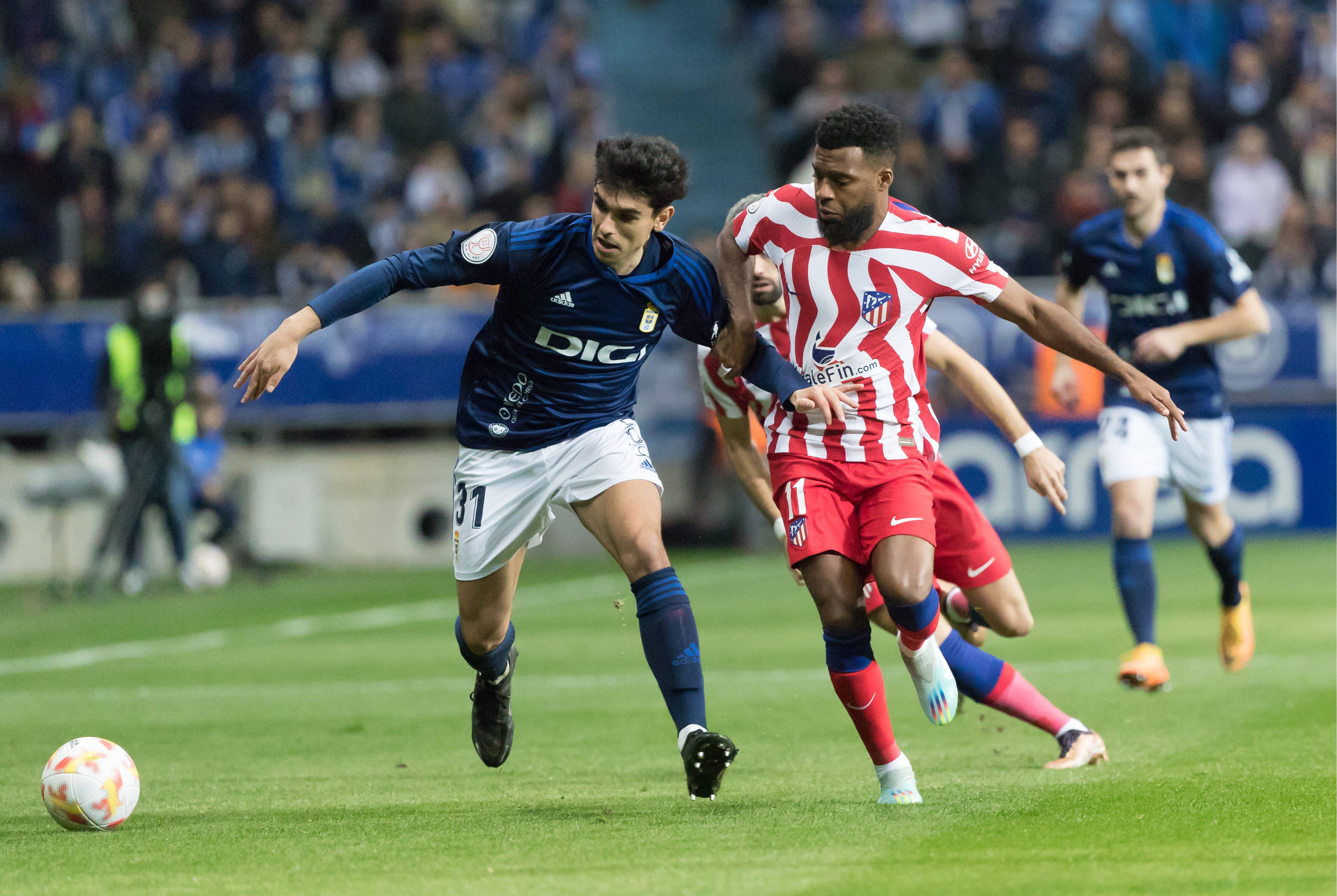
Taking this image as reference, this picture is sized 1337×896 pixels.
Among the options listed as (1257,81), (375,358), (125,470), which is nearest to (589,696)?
(125,470)

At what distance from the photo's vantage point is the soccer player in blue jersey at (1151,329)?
755 cm

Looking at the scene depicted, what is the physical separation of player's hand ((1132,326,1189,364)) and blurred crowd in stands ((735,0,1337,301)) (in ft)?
28.4

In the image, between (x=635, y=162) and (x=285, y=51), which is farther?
(x=285, y=51)

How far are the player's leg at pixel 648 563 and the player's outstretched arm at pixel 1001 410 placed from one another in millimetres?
1016

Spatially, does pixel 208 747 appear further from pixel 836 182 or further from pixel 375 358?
pixel 375 358

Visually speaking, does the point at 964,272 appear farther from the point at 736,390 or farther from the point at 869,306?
the point at 736,390

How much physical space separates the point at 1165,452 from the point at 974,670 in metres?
2.51

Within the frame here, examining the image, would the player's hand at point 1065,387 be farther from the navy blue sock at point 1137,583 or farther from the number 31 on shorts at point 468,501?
the number 31 on shorts at point 468,501

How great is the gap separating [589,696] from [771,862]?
3858 mm

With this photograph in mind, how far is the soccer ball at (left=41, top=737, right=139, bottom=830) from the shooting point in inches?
191

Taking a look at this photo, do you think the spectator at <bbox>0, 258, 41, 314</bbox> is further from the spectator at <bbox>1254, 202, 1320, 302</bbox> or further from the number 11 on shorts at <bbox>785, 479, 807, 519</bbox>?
the number 11 on shorts at <bbox>785, 479, 807, 519</bbox>

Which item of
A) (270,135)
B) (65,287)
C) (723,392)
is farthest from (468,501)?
(270,135)

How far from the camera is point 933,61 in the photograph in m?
19.0

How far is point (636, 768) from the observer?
5.95 metres
